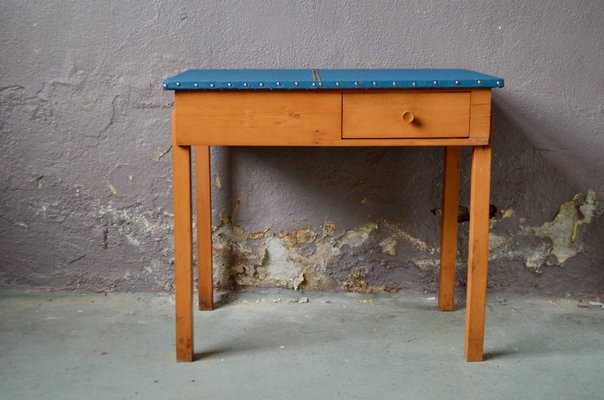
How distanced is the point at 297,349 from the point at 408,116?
0.79m

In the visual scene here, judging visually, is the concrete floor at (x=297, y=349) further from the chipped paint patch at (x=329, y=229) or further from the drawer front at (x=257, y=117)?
the drawer front at (x=257, y=117)

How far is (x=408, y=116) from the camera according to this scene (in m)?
1.75

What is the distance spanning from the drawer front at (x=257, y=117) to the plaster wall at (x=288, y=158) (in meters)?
0.62

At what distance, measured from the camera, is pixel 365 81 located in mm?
1728

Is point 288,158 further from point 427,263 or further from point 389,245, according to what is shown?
point 427,263

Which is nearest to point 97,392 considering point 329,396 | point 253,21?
point 329,396

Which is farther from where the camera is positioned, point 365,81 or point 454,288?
point 454,288

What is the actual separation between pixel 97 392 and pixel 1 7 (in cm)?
147

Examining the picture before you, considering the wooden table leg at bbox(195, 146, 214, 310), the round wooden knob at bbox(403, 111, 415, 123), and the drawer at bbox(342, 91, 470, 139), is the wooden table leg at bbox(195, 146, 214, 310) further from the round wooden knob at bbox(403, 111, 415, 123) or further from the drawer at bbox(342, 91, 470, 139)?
the round wooden knob at bbox(403, 111, 415, 123)

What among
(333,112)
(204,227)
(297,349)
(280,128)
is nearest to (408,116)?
(333,112)

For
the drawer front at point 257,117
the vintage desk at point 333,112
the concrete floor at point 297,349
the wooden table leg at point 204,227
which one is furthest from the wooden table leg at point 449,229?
the wooden table leg at point 204,227

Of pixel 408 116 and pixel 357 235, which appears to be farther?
pixel 357 235

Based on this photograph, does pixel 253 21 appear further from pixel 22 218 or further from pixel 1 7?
pixel 22 218

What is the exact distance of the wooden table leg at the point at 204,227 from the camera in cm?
230
